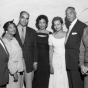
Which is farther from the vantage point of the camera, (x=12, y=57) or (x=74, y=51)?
(x=74, y=51)

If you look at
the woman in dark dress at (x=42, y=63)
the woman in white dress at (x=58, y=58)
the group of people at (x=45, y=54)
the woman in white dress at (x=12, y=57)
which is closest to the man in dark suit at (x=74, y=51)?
the group of people at (x=45, y=54)

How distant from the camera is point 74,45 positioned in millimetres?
2744

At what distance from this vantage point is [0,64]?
210cm

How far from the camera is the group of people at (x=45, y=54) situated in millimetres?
2535

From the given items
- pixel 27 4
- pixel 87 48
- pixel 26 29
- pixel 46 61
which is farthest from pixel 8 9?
pixel 87 48

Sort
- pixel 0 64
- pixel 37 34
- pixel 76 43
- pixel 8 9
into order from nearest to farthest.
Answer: pixel 0 64 → pixel 76 43 → pixel 37 34 → pixel 8 9

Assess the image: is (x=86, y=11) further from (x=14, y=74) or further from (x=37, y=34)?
(x=14, y=74)

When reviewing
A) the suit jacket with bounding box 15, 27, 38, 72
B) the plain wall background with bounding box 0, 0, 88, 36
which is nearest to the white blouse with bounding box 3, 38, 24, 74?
the suit jacket with bounding box 15, 27, 38, 72

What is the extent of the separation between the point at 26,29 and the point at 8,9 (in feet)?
2.76

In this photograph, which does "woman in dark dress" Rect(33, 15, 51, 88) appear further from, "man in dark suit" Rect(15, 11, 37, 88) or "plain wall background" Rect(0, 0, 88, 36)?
"plain wall background" Rect(0, 0, 88, 36)

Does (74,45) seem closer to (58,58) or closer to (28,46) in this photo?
(58,58)

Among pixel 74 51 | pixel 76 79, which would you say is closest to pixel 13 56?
pixel 74 51

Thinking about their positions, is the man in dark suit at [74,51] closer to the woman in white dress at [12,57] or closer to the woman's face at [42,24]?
the woman's face at [42,24]

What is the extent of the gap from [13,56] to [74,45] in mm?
1051
